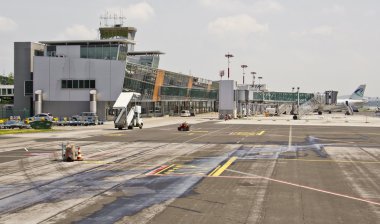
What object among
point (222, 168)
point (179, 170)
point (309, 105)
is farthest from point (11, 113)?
point (309, 105)

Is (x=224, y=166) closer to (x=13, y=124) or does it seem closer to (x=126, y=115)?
(x=126, y=115)

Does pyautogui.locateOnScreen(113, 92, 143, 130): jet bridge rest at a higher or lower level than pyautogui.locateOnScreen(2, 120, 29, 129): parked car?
higher

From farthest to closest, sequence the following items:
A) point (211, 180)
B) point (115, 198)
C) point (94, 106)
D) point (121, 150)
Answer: point (94, 106) → point (121, 150) → point (211, 180) → point (115, 198)

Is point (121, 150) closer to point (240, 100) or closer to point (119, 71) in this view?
point (119, 71)

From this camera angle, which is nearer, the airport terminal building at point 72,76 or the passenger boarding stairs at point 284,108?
the airport terminal building at point 72,76

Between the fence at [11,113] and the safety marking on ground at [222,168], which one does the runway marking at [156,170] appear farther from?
the fence at [11,113]

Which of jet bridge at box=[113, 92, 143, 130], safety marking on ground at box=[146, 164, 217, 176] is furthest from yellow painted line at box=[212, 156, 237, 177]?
jet bridge at box=[113, 92, 143, 130]

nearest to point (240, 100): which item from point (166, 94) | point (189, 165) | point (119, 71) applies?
point (166, 94)

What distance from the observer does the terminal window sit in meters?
95.6

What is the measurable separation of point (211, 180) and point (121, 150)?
56.0ft

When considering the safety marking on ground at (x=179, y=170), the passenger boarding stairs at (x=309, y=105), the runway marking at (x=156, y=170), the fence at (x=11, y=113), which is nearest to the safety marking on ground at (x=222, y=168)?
the safety marking on ground at (x=179, y=170)

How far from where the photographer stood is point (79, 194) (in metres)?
19.9

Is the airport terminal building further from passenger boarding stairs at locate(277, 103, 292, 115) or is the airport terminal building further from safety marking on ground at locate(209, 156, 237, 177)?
safety marking on ground at locate(209, 156, 237, 177)

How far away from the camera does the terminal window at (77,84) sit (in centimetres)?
9556
